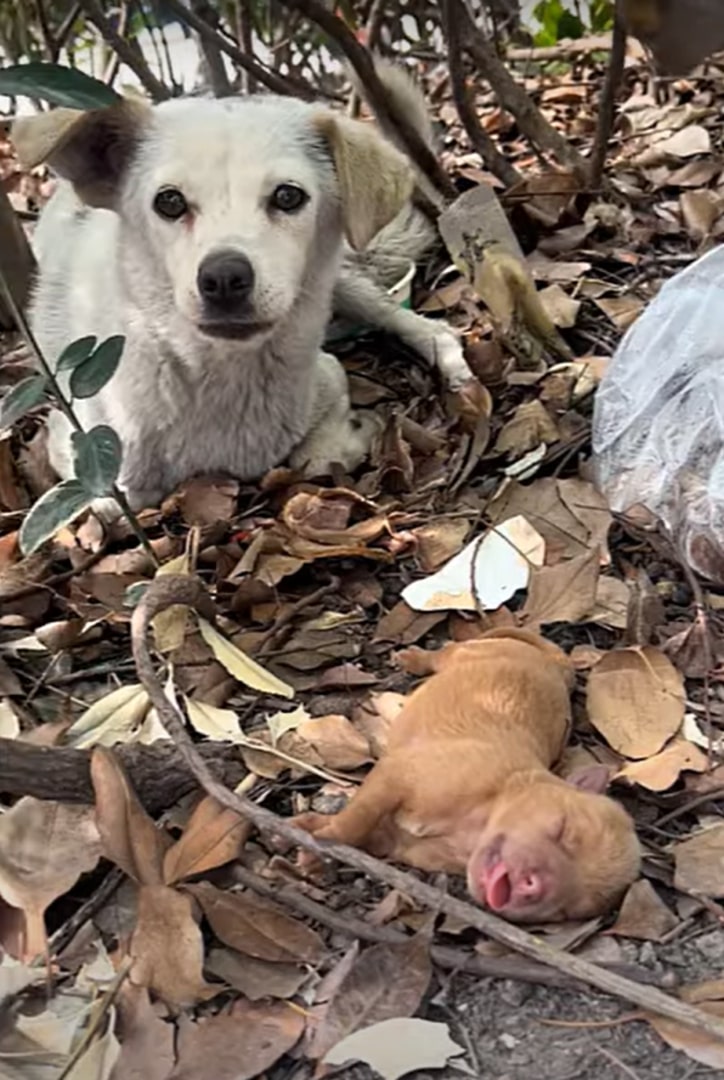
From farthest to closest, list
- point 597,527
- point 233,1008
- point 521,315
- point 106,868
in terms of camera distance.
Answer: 1. point 521,315
2. point 597,527
3. point 106,868
4. point 233,1008

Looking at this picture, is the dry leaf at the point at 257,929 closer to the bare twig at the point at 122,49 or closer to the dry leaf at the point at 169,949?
the dry leaf at the point at 169,949

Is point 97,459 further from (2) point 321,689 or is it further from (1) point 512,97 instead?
(1) point 512,97

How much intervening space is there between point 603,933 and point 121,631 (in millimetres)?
870

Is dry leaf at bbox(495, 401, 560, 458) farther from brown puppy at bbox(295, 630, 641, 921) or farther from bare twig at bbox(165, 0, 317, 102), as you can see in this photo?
bare twig at bbox(165, 0, 317, 102)

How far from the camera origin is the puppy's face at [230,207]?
2.12 meters

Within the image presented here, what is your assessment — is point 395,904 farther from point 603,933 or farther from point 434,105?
point 434,105

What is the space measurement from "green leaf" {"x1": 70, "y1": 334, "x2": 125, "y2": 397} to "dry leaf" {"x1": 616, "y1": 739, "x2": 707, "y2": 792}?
0.86 metres

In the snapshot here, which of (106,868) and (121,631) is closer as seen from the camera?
(106,868)

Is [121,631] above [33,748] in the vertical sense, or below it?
below

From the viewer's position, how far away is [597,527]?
2217mm

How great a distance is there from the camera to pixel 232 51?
286 centimetres

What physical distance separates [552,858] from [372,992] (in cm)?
22

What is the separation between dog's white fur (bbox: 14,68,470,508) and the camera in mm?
2180

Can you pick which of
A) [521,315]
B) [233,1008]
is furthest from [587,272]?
[233,1008]
